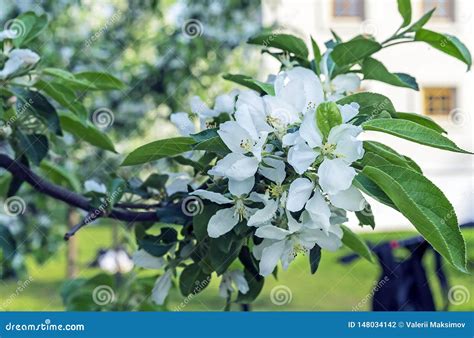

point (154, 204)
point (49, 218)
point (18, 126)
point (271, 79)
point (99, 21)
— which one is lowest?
point (49, 218)

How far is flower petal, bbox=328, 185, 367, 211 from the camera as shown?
3.06 ft

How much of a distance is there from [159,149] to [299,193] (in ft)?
0.78

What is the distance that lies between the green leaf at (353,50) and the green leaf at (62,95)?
0.45 meters

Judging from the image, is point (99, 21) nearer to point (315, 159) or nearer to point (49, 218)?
point (49, 218)

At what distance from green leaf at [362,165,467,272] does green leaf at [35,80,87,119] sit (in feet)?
2.07

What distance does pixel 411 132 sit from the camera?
93cm

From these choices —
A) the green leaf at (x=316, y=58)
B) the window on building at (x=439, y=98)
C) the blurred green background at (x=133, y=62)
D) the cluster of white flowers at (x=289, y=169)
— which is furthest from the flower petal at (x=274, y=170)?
the window on building at (x=439, y=98)

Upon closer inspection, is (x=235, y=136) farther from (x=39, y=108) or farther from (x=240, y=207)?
(x=39, y=108)

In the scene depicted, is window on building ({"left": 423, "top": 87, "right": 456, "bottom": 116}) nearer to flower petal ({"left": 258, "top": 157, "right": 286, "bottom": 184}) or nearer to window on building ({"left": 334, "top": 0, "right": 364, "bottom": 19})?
window on building ({"left": 334, "top": 0, "right": 364, "bottom": 19})

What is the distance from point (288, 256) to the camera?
104cm

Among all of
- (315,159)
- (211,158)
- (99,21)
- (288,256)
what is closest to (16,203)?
(211,158)

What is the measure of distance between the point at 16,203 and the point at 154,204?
0.61m

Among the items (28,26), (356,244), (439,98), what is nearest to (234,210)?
(356,244)

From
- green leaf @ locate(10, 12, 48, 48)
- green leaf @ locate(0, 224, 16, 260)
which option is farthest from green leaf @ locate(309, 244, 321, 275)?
green leaf @ locate(0, 224, 16, 260)
